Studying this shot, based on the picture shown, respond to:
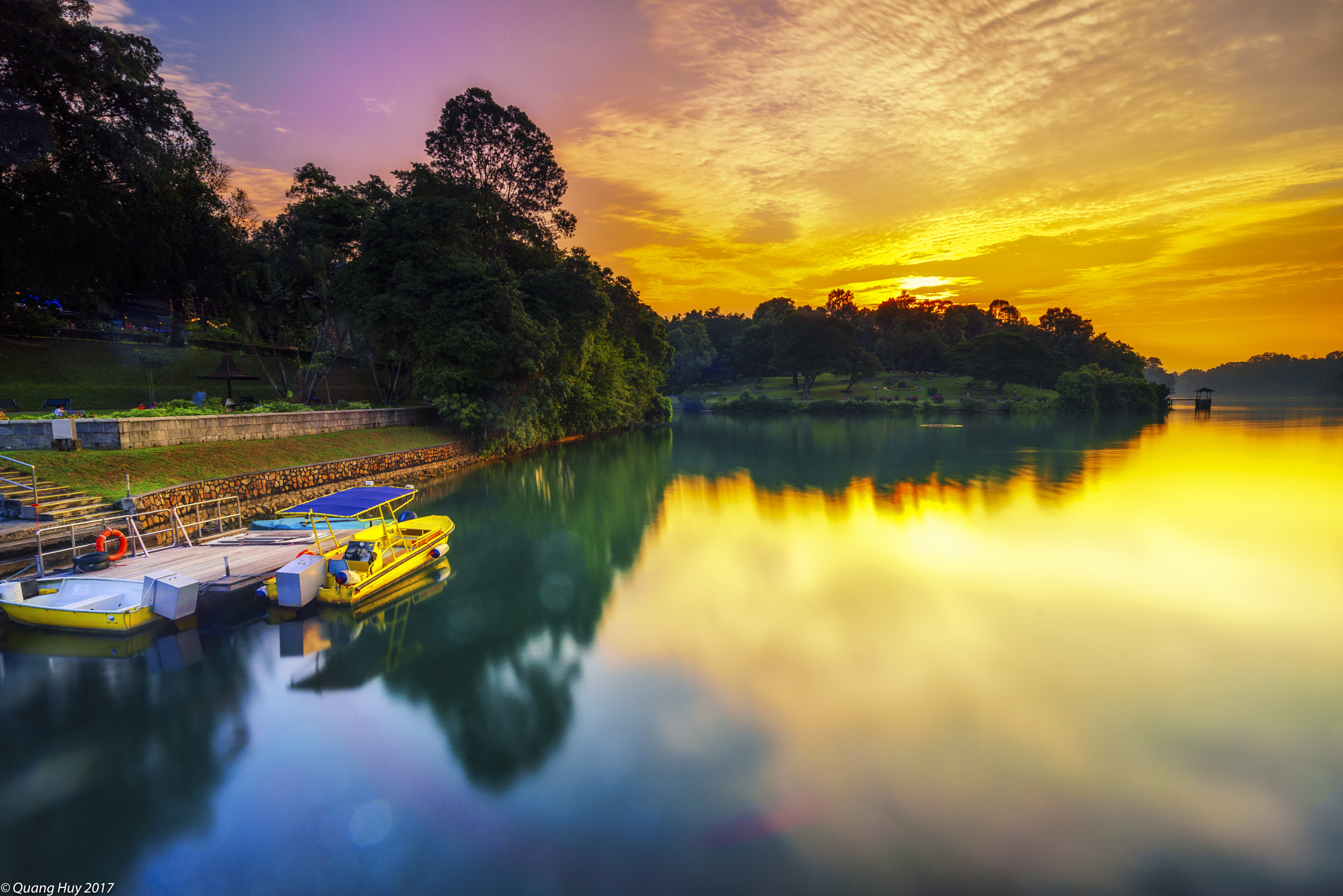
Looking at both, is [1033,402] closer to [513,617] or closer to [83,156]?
[513,617]

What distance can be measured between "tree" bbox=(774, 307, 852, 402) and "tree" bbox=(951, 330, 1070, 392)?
19444 millimetres

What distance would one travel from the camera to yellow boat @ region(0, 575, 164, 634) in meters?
10.9

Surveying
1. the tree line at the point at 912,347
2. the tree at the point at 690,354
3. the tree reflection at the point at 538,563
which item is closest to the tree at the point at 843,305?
the tree line at the point at 912,347

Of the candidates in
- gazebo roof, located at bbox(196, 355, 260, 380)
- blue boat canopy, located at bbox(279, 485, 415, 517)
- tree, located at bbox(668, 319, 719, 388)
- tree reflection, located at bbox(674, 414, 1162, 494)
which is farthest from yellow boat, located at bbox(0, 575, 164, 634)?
tree, located at bbox(668, 319, 719, 388)

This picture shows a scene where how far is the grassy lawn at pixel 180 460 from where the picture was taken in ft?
53.2

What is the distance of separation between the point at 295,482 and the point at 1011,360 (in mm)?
94028

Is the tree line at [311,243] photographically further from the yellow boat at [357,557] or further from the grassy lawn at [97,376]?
the yellow boat at [357,557]

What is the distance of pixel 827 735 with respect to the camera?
808 centimetres

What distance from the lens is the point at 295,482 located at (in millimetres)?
22203

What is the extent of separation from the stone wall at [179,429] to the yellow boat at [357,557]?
8.88 metres

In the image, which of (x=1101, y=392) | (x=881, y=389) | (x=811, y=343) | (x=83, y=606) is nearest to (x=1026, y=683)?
(x=83, y=606)

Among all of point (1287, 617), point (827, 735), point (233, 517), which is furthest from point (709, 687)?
point (233, 517)

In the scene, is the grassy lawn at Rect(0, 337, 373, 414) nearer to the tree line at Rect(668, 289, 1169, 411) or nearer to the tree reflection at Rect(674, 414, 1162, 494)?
the tree reflection at Rect(674, 414, 1162, 494)

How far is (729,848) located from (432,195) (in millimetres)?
40921
